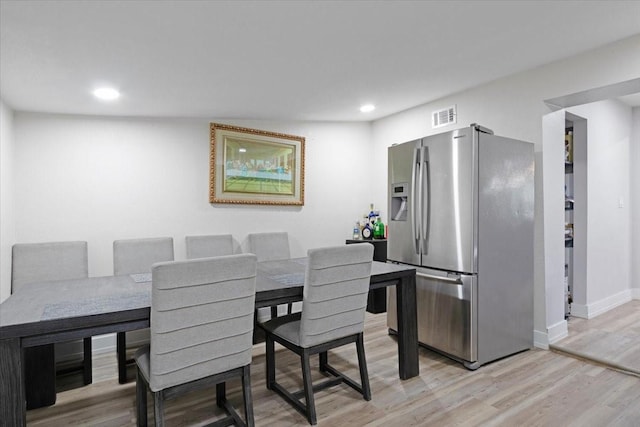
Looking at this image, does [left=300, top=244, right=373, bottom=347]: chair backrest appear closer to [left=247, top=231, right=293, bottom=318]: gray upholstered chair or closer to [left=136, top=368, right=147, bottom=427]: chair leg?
[left=136, top=368, right=147, bottom=427]: chair leg

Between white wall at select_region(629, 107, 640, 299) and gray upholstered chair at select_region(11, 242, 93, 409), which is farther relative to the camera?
white wall at select_region(629, 107, 640, 299)

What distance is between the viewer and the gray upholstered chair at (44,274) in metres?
2.25

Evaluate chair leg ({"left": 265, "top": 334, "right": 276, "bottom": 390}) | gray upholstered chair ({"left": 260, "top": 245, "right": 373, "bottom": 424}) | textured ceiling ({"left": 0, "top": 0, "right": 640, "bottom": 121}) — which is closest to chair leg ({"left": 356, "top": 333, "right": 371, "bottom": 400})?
gray upholstered chair ({"left": 260, "top": 245, "right": 373, "bottom": 424})

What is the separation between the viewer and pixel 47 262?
285 centimetres

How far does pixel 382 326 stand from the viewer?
3.76 metres

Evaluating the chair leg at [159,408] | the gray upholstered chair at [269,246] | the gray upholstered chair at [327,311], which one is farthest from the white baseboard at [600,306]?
the chair leg at [159,408]

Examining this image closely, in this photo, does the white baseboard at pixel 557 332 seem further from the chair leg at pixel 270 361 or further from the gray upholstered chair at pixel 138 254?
the gray upholstered chair at pixel 138 254

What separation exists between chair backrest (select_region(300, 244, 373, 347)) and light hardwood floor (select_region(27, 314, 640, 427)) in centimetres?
47

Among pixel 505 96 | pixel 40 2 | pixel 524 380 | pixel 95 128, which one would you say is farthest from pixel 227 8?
pixel 524 380

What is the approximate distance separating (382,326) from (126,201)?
2.74 m

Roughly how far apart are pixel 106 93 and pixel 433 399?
306 centimetres

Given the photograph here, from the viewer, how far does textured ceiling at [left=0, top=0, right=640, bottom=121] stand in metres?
1.78

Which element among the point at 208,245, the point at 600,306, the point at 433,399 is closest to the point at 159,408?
the point at 433,399

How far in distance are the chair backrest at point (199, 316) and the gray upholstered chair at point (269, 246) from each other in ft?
6.12
